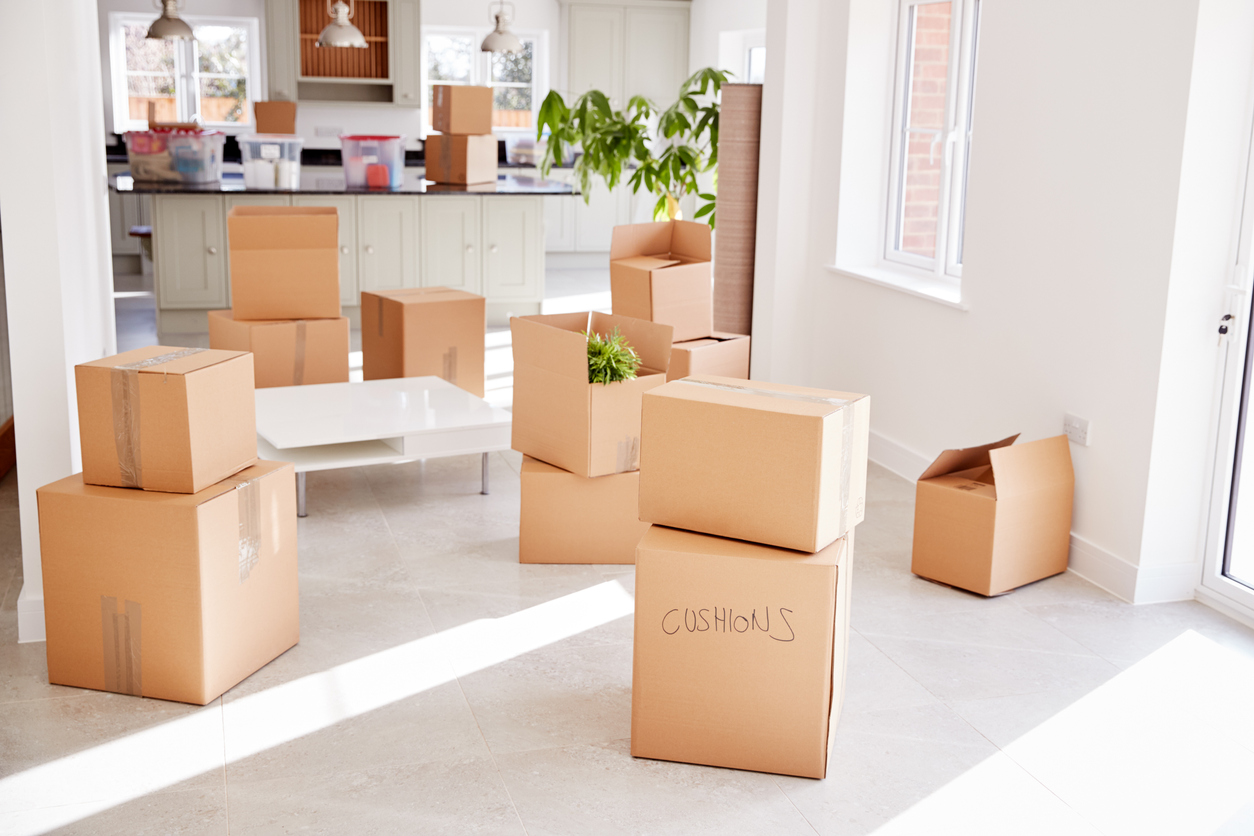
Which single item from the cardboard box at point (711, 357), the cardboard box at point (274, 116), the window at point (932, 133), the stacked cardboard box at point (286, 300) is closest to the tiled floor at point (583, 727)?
the cardboard box at point (711, 357)

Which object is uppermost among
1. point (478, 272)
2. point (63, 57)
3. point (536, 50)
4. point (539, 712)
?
point (536, 50)

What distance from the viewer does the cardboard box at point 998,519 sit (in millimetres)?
3354

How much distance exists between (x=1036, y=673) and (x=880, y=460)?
1.97m

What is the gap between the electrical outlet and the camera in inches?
140

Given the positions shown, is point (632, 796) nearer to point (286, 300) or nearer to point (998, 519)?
point (998, 519)

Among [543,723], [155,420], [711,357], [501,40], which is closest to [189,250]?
[501,40]

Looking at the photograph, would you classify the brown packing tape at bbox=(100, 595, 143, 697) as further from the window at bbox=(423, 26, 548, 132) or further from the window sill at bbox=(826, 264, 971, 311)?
the window at bbox=(423, 26, 548, 132)

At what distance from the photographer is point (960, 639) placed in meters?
3.14

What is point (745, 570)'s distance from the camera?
2297 mm

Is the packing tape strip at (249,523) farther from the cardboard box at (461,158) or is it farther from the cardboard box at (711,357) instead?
the cardboard box at (461,158)

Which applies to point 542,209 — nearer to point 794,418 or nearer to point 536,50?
point 536,50

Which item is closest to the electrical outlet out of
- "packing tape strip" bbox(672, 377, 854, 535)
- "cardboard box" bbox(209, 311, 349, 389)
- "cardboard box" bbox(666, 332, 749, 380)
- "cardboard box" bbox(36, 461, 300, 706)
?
"cardboard box" bbox(666, 332, 749, 380)

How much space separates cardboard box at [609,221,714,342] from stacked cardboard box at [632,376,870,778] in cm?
224

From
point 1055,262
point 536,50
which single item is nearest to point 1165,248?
point 1055,262
